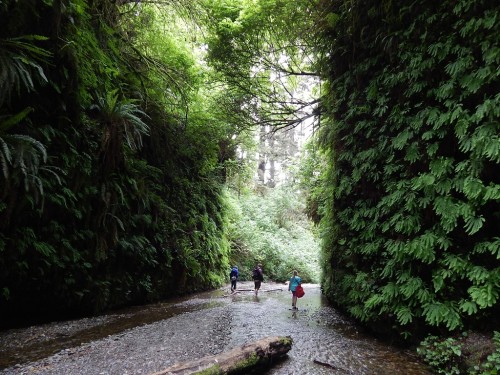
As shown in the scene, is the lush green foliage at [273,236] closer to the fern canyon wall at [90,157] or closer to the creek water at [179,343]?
the fern canyon wall at [90,157]

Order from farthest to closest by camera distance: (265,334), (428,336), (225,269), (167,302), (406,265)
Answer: (225,269), (167,302), (265,334), (406,265), (428,336)

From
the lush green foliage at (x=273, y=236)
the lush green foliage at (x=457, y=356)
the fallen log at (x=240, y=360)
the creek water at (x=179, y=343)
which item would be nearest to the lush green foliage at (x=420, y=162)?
the lush green foliage at (x=457, y=356)

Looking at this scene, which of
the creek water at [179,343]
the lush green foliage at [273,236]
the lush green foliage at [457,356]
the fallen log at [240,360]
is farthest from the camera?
the lush green foliage at [273,236]

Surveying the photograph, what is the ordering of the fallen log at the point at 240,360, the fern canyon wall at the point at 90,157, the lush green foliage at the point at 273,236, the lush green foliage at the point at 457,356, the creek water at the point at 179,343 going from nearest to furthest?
the fallen log at the point at 240,360 → the lush green foliage at the point at 457,356 → the creek water at the point at 179,343 → the fern canyon wall at the point at 90,157 → the lush green foliage at the point at 273,236

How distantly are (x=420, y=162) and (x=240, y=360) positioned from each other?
4873mm

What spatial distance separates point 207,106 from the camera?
1402cm

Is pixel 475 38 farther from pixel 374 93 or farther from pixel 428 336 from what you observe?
pixel 428 336

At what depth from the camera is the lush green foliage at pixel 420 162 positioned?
5.07m

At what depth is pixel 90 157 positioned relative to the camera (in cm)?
812

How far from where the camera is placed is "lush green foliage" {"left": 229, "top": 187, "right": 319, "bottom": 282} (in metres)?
21.7

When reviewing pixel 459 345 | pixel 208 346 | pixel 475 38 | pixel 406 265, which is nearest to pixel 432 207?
pixel 406 265

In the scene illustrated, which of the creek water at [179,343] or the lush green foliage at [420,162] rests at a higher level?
the lush green foliage at [420,162]

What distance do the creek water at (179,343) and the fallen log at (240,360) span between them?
198mm

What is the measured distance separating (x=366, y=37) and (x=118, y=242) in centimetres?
864
